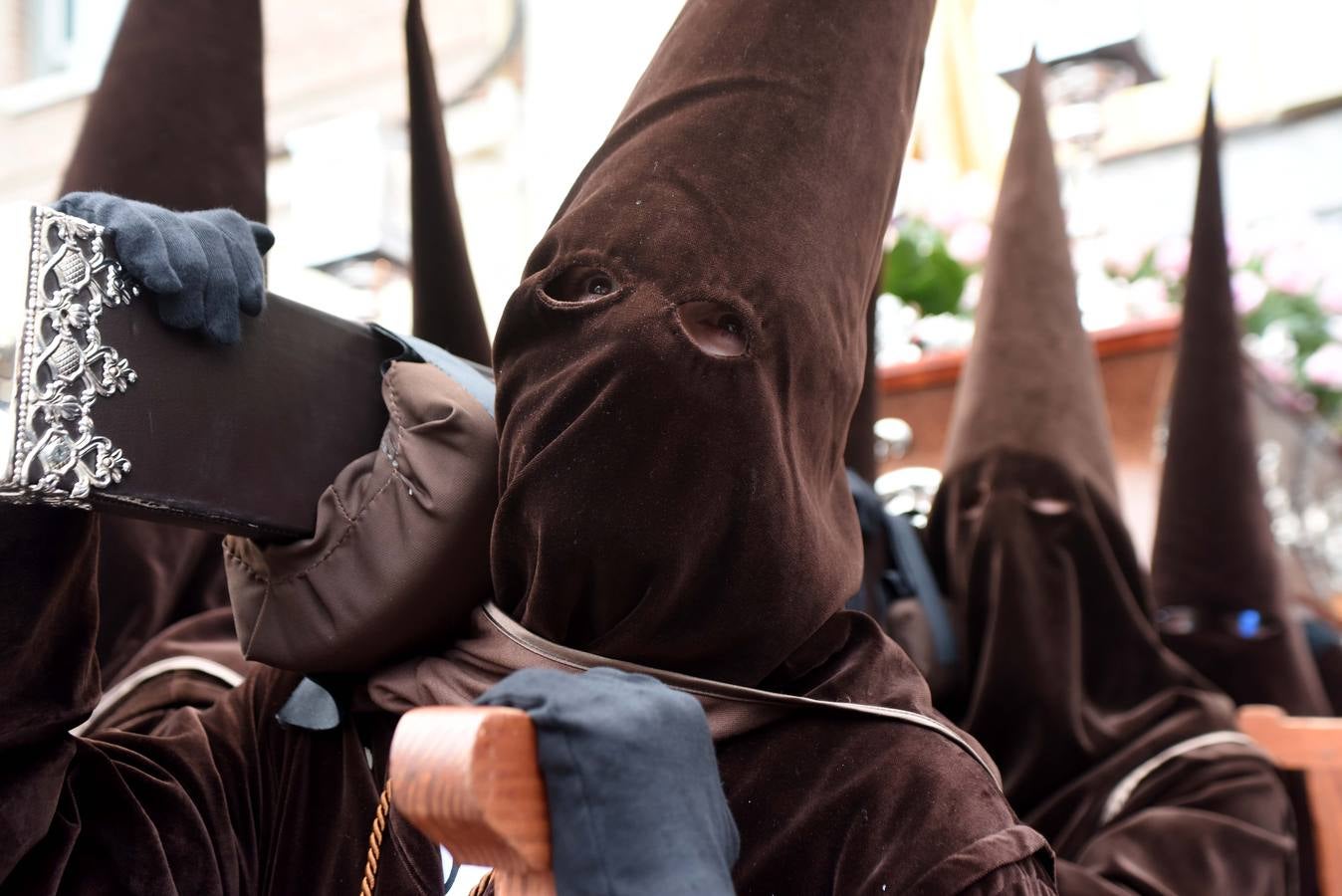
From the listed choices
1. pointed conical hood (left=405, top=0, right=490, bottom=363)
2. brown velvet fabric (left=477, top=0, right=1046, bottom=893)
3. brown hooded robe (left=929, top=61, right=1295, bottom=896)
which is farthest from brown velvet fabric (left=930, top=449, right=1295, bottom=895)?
pointed conical hood (left=405, top=0, right=490, bottom=363)

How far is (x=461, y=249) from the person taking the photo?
55.7 inches

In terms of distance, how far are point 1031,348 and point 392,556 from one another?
2.61ft

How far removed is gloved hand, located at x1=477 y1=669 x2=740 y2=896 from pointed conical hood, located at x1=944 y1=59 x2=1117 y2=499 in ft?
2.81

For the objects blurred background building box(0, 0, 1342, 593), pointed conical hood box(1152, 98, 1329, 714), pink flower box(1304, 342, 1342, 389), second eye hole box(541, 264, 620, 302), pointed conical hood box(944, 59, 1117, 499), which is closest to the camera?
second eye hole box(541, 264, 620, 302)

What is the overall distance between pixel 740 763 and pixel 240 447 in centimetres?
37

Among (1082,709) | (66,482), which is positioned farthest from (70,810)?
(1082,709)

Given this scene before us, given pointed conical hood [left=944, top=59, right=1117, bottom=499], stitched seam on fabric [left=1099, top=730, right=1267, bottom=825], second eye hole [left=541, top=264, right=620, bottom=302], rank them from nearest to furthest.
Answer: second eye hole [left=541, top=264, right=620, bottom=302]
stitched seam on fabric [left=1099, top=730, right=1267, bottom=825]
pointed conical hood [left=944, top=59, right=1117, bottom=499]

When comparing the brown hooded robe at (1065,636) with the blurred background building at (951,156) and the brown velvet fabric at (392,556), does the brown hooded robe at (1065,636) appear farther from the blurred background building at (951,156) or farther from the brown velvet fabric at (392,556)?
the brown velvet fabric at (392,556)

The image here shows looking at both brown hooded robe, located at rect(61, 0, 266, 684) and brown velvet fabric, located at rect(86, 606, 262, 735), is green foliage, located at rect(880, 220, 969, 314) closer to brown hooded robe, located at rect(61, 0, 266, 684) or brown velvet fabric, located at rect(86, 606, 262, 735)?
brown hooded robe, located at rect(61, 0, 266, 684)

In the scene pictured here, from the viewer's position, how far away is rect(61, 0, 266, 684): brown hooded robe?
1.26 meters

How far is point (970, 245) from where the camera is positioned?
7.14 feet

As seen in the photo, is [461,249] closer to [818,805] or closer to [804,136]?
[804,136]

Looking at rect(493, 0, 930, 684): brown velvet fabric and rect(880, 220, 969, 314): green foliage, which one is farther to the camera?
rect(880, 220, 969, 314): green foliage

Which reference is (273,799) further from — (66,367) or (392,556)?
(66,367)
